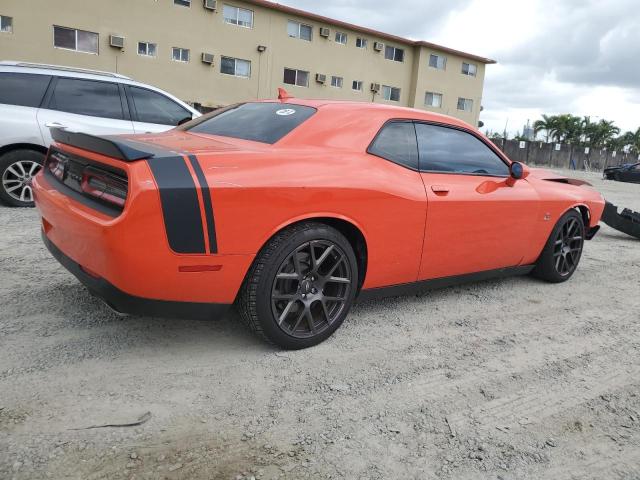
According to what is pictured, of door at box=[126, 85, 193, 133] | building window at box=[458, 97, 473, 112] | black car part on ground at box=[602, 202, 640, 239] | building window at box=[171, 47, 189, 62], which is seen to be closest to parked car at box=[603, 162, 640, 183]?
building window at box=[458, 97, 473, 112]

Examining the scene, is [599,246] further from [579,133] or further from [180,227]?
[579,133]

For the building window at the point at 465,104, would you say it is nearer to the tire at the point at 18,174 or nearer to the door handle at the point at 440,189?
the tire at the point at 18,174

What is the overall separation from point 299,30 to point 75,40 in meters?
11.4

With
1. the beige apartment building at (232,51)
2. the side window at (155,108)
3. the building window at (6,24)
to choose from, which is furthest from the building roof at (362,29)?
the side window at (155,108)

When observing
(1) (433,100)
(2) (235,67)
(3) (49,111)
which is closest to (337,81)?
(2) (235,67)

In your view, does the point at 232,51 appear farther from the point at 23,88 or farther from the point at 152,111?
the point at 23,88

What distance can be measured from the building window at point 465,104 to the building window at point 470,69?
1689mm

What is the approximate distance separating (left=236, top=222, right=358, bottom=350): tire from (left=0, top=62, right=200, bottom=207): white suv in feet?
12.6

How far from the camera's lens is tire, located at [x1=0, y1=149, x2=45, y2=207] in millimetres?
5945

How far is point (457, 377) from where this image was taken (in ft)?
9.31

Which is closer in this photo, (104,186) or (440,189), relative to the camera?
(104,186)

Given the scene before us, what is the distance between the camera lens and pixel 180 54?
23891mm

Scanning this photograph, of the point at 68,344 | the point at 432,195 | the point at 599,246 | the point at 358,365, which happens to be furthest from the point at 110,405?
the point at 599,246

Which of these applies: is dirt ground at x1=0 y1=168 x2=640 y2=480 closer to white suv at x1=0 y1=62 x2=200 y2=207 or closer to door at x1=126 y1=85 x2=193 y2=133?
white suv at x1=0 y1=62 x2=200 y2=207
